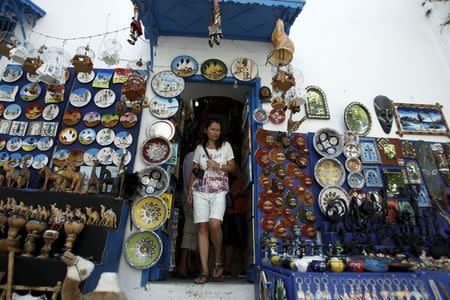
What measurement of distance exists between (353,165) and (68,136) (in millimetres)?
3171

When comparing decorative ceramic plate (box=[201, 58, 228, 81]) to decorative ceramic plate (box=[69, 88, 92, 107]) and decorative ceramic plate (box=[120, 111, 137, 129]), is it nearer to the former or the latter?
decorative ceramic plate (box=[120, 111, 137, 129])

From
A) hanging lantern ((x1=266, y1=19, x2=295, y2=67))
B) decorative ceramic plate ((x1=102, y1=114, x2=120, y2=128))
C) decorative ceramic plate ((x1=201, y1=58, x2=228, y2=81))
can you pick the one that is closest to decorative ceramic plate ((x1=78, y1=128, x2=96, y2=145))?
decorative ceramic plate ((x1=102, y1=114, x2=120, y2=128))

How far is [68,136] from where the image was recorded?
10.1 feet

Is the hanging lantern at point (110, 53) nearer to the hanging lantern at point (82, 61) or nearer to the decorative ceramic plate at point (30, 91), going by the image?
the hanging lantern at point (82, 61)

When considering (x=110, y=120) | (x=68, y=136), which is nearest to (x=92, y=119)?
(x=110, y=120)

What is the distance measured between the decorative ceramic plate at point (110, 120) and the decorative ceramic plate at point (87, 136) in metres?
0.16

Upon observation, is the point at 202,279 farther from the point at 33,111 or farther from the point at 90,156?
the point at 33,111

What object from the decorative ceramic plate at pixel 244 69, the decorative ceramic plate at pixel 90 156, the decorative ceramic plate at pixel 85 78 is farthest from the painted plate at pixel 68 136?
the decorative ceramic plate at pixel 244 69

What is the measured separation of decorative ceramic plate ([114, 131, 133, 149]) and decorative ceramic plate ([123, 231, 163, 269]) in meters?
0.96

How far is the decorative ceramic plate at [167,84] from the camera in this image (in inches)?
127

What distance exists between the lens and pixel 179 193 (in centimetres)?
381

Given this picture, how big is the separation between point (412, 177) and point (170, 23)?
3315 mm

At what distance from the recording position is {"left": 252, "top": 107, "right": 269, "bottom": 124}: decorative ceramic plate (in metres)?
3.15

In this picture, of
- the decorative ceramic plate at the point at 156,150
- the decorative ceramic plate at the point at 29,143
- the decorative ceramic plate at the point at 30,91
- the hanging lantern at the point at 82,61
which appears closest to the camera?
the hanging lantern at the point at 82,61
